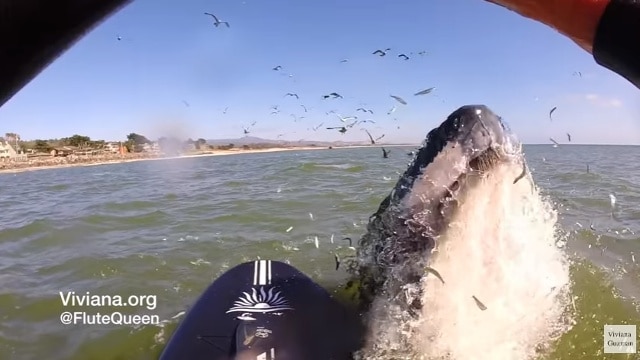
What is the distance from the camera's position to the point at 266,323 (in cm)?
341

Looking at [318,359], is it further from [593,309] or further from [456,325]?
[593,309]

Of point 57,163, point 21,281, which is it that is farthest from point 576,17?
point 57,163

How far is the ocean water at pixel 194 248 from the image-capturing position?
513cm

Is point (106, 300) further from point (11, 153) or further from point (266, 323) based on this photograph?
point (11, 153)

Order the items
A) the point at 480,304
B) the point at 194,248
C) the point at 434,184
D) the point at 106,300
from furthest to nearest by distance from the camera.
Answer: the point at 194,248 → the point at 106,300 → the point at 480,304 → the point at 434,184

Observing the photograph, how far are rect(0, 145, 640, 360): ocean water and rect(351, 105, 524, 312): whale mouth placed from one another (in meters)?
1.00

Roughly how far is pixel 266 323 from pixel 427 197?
132 centimetres

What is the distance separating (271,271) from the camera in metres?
4.32

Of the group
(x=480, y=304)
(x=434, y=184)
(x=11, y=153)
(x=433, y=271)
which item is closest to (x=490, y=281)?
(x=480, y=304)

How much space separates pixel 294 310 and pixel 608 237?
6028 mm

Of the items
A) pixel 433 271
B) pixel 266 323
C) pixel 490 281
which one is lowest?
pixel 266 323

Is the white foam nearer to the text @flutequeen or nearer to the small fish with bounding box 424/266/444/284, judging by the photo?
the small fish with bounding box 424/266/444/284

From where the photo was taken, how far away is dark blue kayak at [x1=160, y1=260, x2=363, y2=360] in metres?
3.23

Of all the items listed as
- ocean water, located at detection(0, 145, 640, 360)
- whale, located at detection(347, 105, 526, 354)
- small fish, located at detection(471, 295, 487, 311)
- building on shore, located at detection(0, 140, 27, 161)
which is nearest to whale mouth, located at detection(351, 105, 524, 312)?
whale, located at detection(347, 105, 526, 354)
